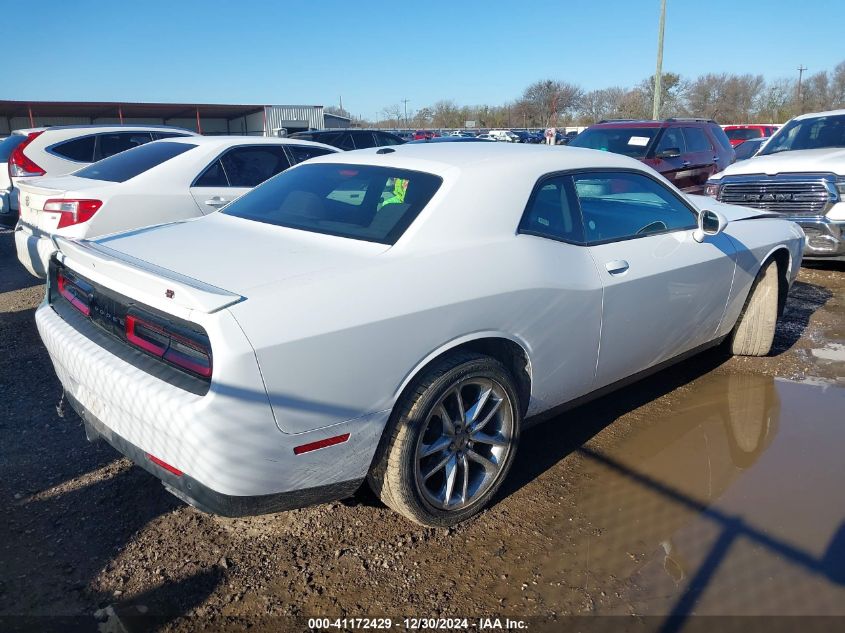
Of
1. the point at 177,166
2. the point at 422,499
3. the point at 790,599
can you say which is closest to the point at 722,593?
the point at 790,599

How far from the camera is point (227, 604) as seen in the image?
8.09 feet

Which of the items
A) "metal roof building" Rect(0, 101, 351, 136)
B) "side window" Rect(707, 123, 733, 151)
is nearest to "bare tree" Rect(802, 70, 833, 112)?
"metal roof building" Rect(0, 101, 351, 136)

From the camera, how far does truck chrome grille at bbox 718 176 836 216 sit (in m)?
7.31

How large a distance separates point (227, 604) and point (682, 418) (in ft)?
9.54

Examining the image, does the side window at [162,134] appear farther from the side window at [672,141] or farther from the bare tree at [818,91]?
the bare tree at [818,91]

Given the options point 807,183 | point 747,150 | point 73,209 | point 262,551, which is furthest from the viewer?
point 747,150

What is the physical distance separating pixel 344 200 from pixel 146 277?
46.5 inches

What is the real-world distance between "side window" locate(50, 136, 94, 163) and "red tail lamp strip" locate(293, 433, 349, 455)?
7.58 metres

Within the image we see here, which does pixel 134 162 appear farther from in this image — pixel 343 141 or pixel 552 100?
pixel 552 100

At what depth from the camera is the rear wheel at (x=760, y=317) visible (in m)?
4.87

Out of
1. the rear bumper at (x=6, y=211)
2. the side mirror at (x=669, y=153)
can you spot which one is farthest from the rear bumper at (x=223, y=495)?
the side mirror at (x=669, y=153)

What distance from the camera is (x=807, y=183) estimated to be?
7430 millimetres

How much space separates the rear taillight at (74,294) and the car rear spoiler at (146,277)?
0.10 meters

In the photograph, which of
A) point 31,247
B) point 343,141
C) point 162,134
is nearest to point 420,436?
point 31,247
